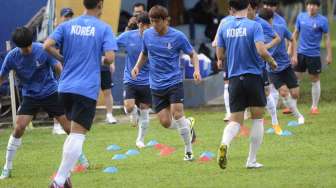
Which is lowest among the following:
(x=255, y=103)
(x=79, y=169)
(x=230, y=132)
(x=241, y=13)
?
(x=79, y=169)

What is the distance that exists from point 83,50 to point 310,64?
9.51 metres

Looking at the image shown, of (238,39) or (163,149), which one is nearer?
(238,39)

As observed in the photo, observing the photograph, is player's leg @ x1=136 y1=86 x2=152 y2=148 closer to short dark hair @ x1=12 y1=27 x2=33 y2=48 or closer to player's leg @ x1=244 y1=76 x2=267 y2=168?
player's leg @ x1=244 y1=76 x2=267 y2=168

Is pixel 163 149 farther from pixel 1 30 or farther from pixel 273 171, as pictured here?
pixel 1 30

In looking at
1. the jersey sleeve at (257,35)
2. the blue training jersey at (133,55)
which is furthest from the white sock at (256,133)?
the blue training jersey at (133,55)

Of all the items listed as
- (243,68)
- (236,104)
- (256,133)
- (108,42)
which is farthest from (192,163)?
(108,42)

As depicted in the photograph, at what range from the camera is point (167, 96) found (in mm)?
12984

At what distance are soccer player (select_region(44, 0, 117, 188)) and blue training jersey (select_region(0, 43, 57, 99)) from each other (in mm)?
1662

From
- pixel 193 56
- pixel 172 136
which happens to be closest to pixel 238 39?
pixel 193 56

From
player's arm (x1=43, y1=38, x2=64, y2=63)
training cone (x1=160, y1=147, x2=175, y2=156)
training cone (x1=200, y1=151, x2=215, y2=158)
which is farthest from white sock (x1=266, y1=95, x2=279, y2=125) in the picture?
player's arm (x1=43, y1=38, x2=64, y2=63)

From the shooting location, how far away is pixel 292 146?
546 inches

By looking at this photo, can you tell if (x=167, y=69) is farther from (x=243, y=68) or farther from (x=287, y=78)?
(x=287, y=78)

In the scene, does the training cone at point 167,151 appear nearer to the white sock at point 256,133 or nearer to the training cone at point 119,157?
the training cone at point 119,157

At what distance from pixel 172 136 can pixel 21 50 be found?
4.91 metres
